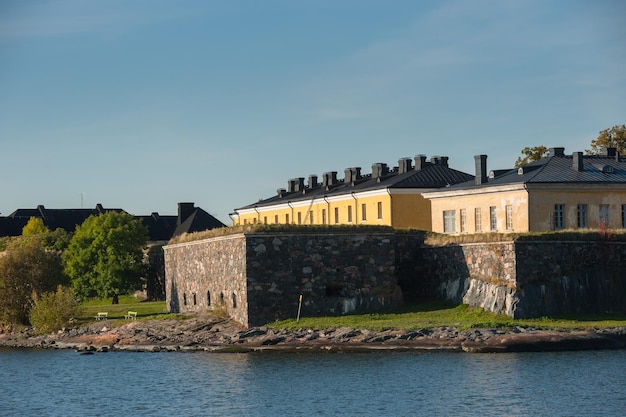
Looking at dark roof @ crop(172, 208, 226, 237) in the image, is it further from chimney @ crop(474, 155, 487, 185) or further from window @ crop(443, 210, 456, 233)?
chimney @ crop(474, 155, 487, 185)

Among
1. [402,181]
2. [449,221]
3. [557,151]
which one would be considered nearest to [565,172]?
[557,151]

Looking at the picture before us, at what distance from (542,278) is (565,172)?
11.0 metres

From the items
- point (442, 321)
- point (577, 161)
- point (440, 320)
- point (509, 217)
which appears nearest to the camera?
point (442, 321)

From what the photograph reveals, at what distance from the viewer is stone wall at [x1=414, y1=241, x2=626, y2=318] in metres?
54.2

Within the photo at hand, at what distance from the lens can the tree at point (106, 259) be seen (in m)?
81.3

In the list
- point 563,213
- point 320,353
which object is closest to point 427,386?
point 320,353

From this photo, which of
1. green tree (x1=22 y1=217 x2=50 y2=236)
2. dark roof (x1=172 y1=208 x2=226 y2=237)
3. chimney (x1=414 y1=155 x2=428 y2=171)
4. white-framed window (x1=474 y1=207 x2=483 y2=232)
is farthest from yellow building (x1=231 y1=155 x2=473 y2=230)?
green tree (x1=22 y1=217 x2=50 y2=236)

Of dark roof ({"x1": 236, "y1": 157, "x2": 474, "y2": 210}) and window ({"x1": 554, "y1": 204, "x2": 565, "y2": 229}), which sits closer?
window ({"x1": 554, "y1": 204, "x2": 565, "y2": 229})

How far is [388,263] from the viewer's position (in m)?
59.5

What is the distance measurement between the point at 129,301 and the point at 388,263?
30.8 m

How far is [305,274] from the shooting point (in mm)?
57688

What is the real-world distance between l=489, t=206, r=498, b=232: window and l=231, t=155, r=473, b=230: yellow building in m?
7.29

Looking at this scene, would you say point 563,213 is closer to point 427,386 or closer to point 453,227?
point 453,227

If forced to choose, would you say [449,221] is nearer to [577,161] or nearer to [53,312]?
[577,161]
